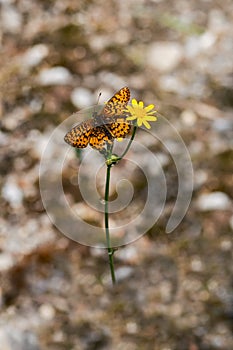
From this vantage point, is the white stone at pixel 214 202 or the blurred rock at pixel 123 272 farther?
the white stone at pixel 214 202

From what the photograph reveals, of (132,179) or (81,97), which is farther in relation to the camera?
(81,97)

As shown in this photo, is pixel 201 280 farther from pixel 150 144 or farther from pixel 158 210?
pixel 150 144

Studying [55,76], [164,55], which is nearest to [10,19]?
[55,76]

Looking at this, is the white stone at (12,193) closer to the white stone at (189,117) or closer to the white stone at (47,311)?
the white stone at (47,311)

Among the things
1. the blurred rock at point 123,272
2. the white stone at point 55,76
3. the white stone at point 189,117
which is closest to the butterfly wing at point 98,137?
the blurred rock at point 123,272

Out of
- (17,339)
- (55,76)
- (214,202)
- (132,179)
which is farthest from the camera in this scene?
(55,76)

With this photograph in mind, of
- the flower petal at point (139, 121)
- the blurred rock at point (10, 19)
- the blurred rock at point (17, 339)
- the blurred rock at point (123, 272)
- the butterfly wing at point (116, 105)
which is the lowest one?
the blurred rock at point (17, 339)

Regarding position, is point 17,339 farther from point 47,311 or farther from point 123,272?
point 123,272
